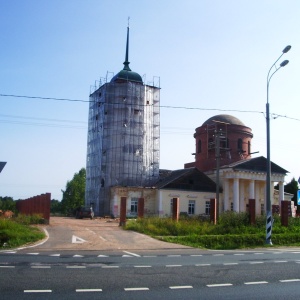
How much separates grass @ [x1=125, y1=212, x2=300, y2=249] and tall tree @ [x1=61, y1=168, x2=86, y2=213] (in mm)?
49049

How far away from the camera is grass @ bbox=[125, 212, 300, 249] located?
24.2m

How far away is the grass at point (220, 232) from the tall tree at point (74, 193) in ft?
161

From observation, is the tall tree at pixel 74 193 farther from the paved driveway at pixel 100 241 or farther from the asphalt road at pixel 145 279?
the asphalt road at pixel 145 279

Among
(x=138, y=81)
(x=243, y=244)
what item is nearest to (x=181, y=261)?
(x=243, y=244)

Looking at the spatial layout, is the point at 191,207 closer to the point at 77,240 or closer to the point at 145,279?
the point at 77,240

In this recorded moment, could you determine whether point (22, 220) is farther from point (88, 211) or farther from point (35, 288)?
Result: point (35, 288)

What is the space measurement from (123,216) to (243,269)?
747 inches

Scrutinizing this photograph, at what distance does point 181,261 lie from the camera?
14297mm

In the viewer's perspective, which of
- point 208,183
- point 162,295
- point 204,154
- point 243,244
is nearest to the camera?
point 162,295

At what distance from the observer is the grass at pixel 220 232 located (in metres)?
24.2

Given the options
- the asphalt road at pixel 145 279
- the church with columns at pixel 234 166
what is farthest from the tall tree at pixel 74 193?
the asphalt road at pixel 145 279

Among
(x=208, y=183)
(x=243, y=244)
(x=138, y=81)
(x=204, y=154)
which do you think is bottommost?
(x=243, y=244)

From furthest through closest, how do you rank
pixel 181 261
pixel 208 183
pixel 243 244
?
pixel 208 183, pixel 243 244, pixel 181 261

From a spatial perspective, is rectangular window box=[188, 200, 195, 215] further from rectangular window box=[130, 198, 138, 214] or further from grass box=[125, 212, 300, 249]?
grass box=[125, 212, 300, 249]
